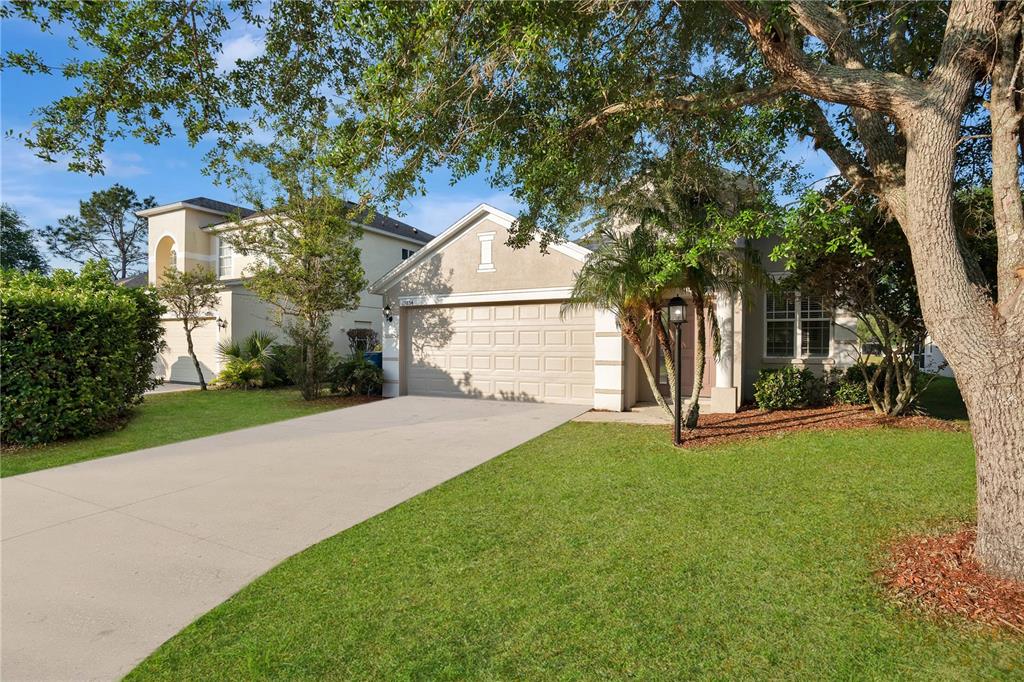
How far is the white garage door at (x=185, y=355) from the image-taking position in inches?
735

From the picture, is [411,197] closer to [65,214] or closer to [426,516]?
[426,516]

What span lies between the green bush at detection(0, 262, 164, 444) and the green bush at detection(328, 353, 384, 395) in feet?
16.4

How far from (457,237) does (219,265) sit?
46.5ft

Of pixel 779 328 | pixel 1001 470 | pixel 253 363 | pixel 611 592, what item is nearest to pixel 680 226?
pixel 1001 470

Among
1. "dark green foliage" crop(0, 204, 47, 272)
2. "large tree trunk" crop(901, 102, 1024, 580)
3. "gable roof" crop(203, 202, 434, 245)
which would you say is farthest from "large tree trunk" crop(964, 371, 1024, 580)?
"dark green foliage" crop(0, 204, 47, 272)

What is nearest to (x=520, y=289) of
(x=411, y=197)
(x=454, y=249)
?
(x=454, y=249)

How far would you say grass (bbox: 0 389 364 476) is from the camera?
292 inches

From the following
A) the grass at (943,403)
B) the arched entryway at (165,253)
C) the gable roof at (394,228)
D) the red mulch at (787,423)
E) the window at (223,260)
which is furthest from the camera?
the arched entryway at (165,253)

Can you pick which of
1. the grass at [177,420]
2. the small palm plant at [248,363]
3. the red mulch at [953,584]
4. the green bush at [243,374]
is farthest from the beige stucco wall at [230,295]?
the red mulch at [953,584]

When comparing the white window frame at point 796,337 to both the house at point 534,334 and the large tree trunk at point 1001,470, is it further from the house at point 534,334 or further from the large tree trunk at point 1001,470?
the large tree trunk at point 1001,470

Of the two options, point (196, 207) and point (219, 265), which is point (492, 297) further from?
point (196, 207)

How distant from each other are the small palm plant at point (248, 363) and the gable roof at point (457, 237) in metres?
5.32

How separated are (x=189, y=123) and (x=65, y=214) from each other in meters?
44.7

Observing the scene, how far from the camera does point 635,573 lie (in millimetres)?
3693
